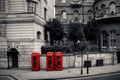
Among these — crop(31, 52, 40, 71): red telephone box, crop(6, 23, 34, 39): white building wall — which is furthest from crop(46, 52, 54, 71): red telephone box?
crop(6, 23, 34, 39): white building wall

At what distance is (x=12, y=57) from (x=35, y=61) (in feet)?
11.6

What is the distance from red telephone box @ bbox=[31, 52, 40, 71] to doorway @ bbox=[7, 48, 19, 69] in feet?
8.88

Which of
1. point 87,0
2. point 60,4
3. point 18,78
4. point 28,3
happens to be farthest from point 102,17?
point 18,78

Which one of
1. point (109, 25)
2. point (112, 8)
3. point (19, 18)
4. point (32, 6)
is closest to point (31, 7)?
point (32, 6)

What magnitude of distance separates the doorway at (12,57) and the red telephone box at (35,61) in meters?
2.71

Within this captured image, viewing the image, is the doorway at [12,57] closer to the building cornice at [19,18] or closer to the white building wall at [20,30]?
the white building wall at [20,30]

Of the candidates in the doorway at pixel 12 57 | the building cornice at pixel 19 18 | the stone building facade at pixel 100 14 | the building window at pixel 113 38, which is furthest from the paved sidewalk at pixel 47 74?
the building window at pixel 113 38

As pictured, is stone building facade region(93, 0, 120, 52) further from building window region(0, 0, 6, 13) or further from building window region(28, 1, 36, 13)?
building window region(0, 0, 6, 13)

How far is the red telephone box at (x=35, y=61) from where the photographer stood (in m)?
22.2

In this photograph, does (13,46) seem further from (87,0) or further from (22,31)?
(87,0)

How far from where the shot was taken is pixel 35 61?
22.5 m

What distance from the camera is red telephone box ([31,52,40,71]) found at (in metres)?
22.2

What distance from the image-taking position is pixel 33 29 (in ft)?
76.8

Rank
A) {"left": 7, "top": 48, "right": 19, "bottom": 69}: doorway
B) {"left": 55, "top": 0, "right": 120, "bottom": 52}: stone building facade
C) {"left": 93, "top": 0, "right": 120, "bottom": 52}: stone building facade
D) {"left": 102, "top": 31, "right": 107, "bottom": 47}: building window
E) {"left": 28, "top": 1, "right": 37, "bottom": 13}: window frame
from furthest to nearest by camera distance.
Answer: {"left": 102, "top": 31, "right": 107, "bottom": 47}: building window → {"left": 55, "top": 0, "right": 120, "bottom": 52}: stone building facade → {"left": 93, "top": 0, "right": 120, "bottom": 52}: stone building facade → {"left": 28, "top": 1, "right": 37, "bottom": 13}: window frame → {"left": 7, "top": 48, "right": 19, "bottom": 69}: doorway
